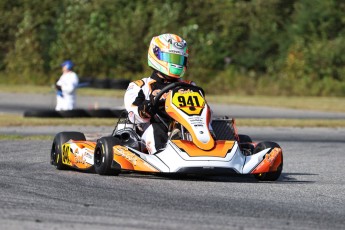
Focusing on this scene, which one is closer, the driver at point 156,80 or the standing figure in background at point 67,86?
the driver at point 156,80

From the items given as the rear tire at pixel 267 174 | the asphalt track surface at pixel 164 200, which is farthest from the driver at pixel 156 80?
the rear tire at pixel 267 174

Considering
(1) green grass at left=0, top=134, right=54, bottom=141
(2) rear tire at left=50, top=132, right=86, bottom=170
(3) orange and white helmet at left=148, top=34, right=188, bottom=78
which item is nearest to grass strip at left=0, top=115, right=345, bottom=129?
(1) green grass at left=0, top=134, right=54, bottom=141

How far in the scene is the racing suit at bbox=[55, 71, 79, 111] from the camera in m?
21.2

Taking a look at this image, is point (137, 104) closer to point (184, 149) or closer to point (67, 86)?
point (184, 149)

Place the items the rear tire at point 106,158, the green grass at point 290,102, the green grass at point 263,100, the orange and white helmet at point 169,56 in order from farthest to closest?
the green grass at point 263,100 < the green grass at point 290,102 < the orange and white helmet at point 169,56 < the rear tire at point 106,158

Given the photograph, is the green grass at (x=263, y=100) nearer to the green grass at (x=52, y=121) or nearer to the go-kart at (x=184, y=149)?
the green grass at (x=52, y=121)

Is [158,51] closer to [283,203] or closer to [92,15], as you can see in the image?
[283,203]

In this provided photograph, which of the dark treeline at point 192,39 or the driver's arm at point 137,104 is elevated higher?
the driver's arm at point 137,104

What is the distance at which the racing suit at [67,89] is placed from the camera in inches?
837

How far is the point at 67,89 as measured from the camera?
2134 cm

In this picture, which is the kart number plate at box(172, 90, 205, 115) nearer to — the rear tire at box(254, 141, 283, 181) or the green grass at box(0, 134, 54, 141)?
the rear tire at box(254, 141, 283, 181)

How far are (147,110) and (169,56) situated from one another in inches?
30.1

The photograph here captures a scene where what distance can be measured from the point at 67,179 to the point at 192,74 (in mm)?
28014

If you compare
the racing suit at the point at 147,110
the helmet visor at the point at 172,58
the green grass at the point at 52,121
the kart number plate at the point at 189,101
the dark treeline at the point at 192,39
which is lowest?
the dark treeline at the point at 192,39
